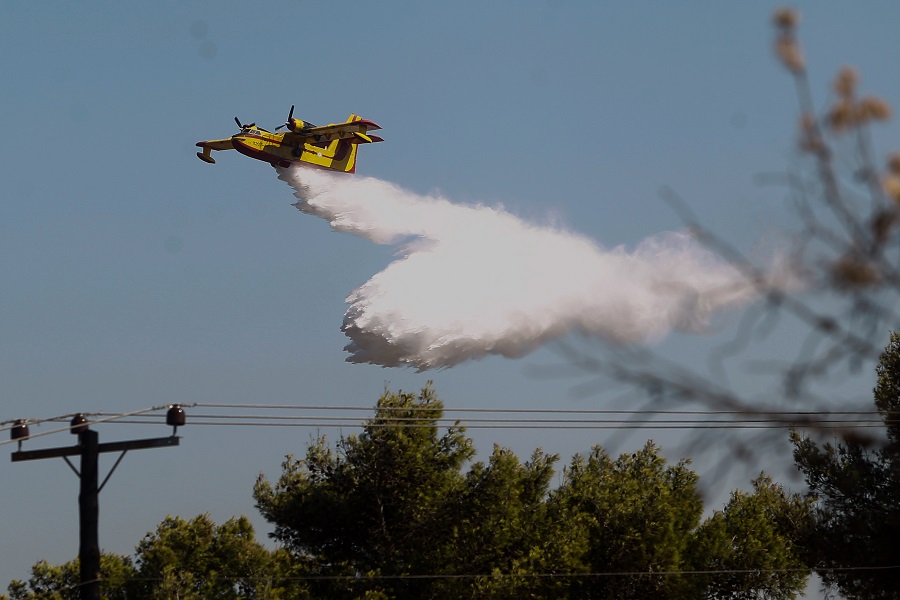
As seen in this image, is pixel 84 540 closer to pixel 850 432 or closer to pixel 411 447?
pixel 850 432

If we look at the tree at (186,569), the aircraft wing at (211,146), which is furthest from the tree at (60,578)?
the aircraft wing at (211,146)

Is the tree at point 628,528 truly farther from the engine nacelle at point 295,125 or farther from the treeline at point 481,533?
the engine nacelle at point 295,125

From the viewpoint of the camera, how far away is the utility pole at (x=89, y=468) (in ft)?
66.9

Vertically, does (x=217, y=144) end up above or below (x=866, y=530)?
above

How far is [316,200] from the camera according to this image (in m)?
46.5

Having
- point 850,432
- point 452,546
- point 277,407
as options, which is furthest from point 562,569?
point 850,432

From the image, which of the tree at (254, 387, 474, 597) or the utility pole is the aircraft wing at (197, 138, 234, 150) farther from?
the utility pole

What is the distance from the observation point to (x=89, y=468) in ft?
67.8

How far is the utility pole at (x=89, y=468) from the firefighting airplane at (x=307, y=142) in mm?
27416

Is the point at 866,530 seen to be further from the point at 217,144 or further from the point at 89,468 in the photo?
the point at 217,144

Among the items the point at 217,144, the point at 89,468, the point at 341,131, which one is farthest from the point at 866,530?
the point at 217,144

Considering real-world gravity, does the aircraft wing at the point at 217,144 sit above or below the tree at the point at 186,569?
above

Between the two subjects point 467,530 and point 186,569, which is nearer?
point 467,530

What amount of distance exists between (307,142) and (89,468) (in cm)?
3029
